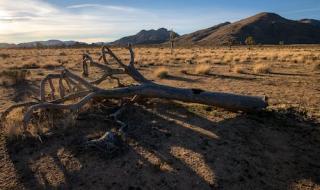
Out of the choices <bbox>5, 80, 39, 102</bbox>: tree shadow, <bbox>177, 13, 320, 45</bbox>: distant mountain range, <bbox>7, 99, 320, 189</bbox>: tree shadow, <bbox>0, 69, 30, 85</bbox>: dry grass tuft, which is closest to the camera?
<bbox>7, 99, 320, 189</bbox>: tree shadow

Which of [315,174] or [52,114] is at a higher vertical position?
[52,114]

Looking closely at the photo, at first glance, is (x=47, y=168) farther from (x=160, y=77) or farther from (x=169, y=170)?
(x=160, y=77)

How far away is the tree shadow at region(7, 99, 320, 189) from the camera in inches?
227

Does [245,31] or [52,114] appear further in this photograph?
[245,31]

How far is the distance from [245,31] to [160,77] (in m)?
145

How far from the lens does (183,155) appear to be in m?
6.51

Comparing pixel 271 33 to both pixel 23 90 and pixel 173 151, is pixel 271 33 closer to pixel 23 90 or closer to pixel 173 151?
pixel 23 90

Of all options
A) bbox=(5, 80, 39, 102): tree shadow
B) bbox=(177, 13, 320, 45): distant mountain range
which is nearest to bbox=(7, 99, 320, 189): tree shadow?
bbox=(5, 80, 39, 102): tree shadow

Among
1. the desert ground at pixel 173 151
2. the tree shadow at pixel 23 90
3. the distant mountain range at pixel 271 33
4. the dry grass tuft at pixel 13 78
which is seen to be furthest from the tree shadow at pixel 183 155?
the distant mountain range at pixel 271 33

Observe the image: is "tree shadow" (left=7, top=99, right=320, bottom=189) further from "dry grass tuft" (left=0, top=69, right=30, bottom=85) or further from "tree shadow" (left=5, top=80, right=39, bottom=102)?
"dry grass tuft" (left=0, top=69, right=30, bottom=85)

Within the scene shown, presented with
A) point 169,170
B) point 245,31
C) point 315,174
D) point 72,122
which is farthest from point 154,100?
point 245,31

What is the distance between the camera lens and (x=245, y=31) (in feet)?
502

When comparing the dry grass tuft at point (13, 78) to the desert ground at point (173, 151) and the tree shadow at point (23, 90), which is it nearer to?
the tree shadow at point (23, 90)

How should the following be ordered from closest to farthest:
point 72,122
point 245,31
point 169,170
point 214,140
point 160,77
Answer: point 169,170
point 214,140
point 72,122
point 160,77
point 245,31
